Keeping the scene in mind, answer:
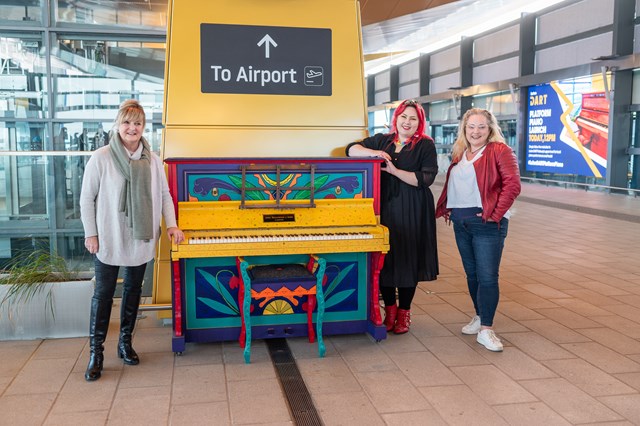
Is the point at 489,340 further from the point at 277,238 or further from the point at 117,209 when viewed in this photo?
the point at 117,209

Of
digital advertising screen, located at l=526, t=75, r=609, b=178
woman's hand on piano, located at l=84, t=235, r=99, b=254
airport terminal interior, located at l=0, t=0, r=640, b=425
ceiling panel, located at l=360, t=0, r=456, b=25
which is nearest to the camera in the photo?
airport terminal interior, located at l=0, t=0, r=640, b=425

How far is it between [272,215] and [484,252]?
1351mm

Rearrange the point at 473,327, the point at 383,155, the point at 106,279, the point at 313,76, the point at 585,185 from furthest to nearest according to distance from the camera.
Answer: the point at 585,185, the point at 313,76, the point at 473,327, the point at 383,155, the point at 106,279

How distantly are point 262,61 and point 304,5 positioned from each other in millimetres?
532

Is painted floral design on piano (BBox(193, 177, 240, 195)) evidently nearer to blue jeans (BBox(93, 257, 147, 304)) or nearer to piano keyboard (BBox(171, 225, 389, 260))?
piano keyboard (BBox(171, 225, 389, 260))

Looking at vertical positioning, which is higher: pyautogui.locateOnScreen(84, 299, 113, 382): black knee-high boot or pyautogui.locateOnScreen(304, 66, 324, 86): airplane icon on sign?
pyautogui.locateOnScreen(304, 66, 324, 86): airplane icon on sign

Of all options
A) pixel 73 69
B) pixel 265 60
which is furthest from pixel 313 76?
pixel 73 69

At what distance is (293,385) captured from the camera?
3.22 meters

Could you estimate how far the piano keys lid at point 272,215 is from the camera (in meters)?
3.59

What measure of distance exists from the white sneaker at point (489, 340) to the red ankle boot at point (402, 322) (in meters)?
0.50

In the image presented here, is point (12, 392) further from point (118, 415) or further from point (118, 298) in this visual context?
point (118, 298)

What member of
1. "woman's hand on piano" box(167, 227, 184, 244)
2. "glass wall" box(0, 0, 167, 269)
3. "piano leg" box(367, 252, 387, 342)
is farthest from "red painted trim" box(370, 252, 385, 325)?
"glass wall" box(0, 0, 167, 269)

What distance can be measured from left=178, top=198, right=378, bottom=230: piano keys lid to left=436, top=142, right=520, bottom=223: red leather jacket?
0.70 m

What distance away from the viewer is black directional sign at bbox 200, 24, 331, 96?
4168 mm
